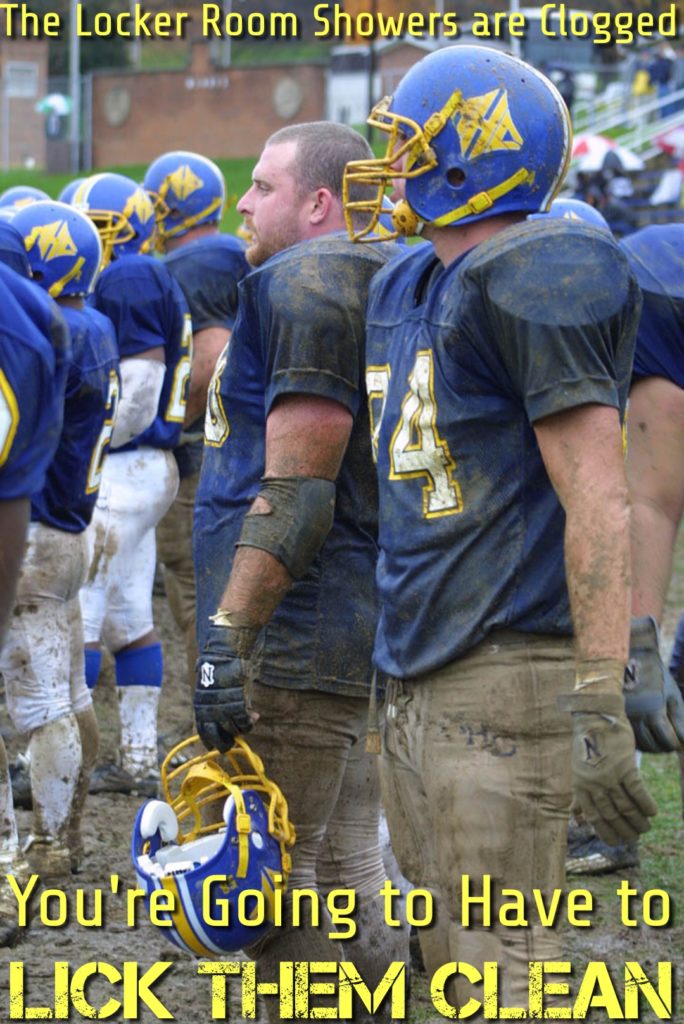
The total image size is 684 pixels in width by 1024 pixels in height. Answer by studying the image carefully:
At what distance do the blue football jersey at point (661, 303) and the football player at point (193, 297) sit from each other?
3225mm

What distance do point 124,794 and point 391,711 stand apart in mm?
3715

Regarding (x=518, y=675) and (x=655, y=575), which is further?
(x=655, y=575)

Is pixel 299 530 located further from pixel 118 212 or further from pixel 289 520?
pixel 118 212

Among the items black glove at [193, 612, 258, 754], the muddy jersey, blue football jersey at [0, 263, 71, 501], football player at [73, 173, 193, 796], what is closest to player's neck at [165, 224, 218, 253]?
the muddy jersey

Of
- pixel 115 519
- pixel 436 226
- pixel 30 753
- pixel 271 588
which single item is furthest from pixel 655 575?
pixel 115 519

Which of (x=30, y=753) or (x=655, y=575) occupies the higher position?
(x=655, y=575)

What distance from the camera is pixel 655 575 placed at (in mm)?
4090

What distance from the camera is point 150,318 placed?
6516mm

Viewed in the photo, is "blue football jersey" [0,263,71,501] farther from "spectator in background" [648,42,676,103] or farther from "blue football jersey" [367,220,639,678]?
"spectator in background" [648,42,676,103]

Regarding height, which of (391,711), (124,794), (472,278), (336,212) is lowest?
(124,794)

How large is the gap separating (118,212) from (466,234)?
Result: 4.19 meters

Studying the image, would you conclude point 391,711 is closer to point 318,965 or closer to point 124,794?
point 318,965

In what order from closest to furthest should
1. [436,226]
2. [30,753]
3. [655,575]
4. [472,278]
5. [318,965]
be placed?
[472,278] → [436,226] → [318,965] → [655,575] → [30,753]

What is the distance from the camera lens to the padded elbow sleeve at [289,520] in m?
3.55
